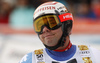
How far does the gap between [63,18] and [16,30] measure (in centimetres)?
527

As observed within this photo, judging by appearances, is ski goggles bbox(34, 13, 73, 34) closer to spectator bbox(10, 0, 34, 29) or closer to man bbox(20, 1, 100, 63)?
man bbox(20, 1, 100, 63)

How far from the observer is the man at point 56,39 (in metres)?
3.51

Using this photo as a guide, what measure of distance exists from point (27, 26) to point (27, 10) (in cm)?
69

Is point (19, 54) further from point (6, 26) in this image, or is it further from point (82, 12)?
point (82, 12)

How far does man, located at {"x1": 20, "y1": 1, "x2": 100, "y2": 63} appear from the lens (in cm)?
351

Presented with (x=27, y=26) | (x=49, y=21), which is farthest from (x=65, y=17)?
(x=27, y=26)

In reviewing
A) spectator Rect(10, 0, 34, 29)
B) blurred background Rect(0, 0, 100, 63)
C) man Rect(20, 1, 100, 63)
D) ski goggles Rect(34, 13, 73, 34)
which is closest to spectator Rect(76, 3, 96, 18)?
blurred background Rect(0, 0, 100, 63)

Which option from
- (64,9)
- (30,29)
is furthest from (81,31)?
(64,9)

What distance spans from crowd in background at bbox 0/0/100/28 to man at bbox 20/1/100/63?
5.65m

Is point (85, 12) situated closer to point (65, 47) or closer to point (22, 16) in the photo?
point (22, 16)

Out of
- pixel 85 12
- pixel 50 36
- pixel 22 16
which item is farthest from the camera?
pixel 85 12

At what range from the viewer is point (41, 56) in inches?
146

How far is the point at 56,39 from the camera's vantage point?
11.6ft

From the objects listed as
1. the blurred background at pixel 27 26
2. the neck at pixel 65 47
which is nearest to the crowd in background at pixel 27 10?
the blurred background at pixel 27 26
